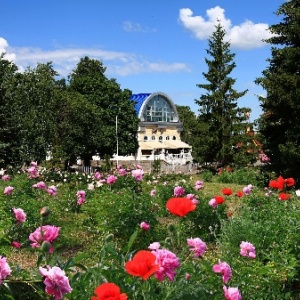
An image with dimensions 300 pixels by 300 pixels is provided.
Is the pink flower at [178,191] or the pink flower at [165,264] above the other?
the pink flower at [165,264]

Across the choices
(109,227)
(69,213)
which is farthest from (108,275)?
(69,213)

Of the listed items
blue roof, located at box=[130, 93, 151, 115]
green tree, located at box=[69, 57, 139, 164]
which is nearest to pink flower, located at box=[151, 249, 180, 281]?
green tree, located at box=[69, 57, 139, 164]

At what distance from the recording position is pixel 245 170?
2305 centimetres

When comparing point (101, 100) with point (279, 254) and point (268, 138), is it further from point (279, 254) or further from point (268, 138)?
point (279, 254)

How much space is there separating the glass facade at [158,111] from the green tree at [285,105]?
116 feet

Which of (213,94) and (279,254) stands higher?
(213,94)

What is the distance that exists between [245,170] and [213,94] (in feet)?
27.6

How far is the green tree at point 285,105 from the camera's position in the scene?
16422 millimetres

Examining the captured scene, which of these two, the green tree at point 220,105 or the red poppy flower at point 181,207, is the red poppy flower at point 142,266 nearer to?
the red poppy flower at point 181,207

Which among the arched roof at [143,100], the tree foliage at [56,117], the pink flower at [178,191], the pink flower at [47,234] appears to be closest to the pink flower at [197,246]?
the pink flower at [47,234]

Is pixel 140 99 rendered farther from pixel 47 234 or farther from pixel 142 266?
pixel 142 266

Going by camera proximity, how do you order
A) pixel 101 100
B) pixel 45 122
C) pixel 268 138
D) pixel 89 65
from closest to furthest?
pixel 268 138, pixel 45 122, pixel 101 100, pixel 89 65

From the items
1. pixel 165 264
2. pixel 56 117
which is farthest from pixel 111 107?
pixel 165 264

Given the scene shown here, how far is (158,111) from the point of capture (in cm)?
5556
